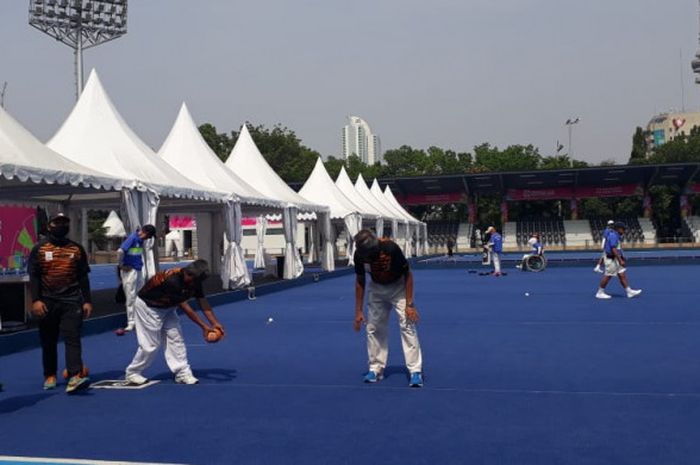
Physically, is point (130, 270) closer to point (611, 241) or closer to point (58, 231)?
point (58, 231)

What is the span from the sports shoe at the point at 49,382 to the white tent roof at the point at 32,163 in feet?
12.2

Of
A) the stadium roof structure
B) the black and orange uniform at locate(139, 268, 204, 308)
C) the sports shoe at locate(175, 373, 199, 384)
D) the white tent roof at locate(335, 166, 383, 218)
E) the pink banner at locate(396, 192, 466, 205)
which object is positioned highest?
the stadium roof structure

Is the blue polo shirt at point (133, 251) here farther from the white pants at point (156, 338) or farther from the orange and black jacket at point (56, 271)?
the white pants at point (156, 338)

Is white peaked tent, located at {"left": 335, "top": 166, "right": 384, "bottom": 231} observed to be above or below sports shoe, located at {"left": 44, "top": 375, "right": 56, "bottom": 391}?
above

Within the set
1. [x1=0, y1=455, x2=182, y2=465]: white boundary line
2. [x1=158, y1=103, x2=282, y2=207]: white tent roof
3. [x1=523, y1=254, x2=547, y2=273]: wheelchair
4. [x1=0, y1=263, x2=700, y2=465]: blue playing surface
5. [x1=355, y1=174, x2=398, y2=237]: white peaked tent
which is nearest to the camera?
[x1=0, y1=455, x2=182, y2=465]: white boundary line

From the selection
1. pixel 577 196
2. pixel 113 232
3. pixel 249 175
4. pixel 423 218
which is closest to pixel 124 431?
pixel 249 175

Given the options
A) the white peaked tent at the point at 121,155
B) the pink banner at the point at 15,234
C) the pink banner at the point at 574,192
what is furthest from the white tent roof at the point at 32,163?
the pink banner at the point at 574,192

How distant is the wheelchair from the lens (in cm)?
2436

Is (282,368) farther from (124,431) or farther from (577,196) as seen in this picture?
(577,196)

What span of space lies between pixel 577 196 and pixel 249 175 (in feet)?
122

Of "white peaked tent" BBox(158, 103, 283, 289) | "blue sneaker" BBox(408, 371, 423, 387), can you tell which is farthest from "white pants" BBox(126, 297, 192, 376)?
"white peaked tent" BBox(158, 103, 283, 289)

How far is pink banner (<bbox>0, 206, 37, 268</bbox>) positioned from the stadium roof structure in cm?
2980

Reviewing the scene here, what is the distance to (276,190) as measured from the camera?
22312mm

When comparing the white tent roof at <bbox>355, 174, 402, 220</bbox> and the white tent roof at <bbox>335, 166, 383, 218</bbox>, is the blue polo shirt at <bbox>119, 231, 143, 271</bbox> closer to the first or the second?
the white tent roof at <bbox>335, 166, 383, 218</bbox>
